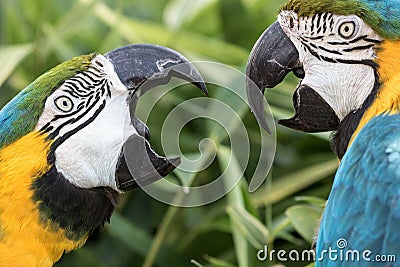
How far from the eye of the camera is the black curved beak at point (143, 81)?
50.4 inches

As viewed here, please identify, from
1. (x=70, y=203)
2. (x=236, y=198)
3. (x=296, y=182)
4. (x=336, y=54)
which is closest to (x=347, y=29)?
(x=336, y=54)

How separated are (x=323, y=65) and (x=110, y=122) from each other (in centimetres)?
33

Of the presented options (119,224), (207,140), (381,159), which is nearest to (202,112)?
(207,140)

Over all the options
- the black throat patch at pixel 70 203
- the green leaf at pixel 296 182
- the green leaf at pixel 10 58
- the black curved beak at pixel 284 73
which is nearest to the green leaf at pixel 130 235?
the green leaf at pixel 296 182

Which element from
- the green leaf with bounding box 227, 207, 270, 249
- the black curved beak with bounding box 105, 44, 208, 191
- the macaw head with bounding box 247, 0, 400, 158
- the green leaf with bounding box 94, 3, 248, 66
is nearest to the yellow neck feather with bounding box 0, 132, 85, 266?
the black curved beak with bounding box 105, 44, 208, 191

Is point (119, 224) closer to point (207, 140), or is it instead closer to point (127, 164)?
point (207, 140)

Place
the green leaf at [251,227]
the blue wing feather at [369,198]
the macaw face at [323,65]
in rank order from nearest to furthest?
the blue wing feather at [369,198] < the macaw face at [323,65] < the green leaf at [251,227]

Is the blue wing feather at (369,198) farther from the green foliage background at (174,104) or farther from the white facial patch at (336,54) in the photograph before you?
the green foliage background at (174,104)

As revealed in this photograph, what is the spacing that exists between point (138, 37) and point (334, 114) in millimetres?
1121

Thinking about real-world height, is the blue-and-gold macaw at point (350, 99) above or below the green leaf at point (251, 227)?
above

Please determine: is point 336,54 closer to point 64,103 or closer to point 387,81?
point 387,81

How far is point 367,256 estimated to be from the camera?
1.17 metres

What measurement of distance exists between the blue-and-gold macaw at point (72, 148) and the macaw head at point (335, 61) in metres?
0.13

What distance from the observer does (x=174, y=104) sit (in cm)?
229
